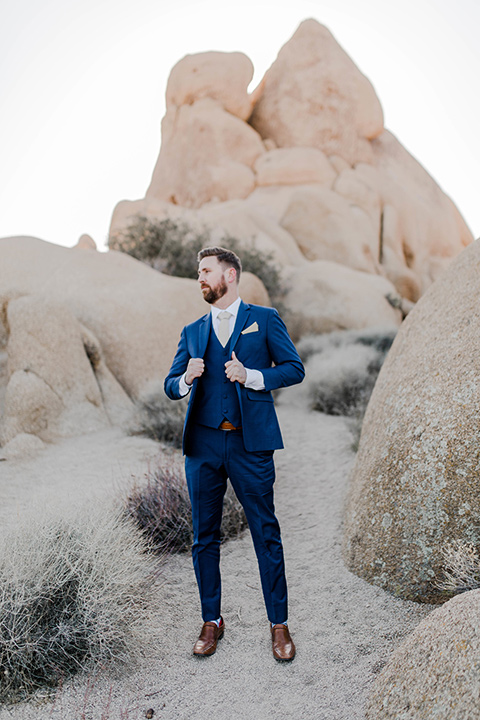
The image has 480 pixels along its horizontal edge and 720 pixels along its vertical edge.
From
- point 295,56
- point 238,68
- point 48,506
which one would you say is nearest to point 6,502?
point 48,506

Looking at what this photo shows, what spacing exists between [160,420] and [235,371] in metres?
3.94

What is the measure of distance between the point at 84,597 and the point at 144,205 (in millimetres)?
17600

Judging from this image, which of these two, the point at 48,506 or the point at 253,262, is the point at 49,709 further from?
the point at 253,262

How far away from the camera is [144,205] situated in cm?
1884

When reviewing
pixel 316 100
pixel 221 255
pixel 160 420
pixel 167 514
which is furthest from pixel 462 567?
pixel 316 100

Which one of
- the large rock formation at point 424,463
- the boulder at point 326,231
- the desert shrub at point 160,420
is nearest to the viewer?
the large rock formation at point 424,463

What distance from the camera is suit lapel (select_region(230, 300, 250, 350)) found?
2.82 m

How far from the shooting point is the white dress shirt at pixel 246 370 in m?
2.67

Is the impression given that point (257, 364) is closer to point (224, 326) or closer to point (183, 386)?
point (224, 326)

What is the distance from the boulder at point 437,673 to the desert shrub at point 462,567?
0.49 m

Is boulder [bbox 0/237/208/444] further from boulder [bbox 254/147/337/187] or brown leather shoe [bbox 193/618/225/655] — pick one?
boulder [bbox 254/147/337/187]

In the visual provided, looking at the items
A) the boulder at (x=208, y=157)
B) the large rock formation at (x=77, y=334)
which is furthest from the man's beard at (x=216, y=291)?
the boulder at (x=208, y=157)

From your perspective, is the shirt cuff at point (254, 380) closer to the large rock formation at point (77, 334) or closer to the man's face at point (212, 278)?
the man's face at point (212, 278)

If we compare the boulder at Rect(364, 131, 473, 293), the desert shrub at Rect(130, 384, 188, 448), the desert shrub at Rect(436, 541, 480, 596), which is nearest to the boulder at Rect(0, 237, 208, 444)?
the desert shrub at Rect(130, 384, 188, 448)
